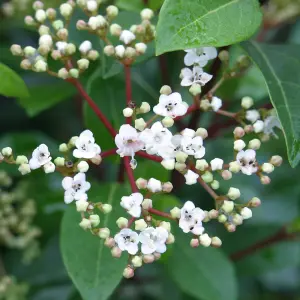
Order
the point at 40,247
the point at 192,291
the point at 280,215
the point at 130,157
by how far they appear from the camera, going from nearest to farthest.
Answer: the point at 130,157 → the point at 192,291 → the point at 40,247 → the point at 280,215

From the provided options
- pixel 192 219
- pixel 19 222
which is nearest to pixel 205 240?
pixel 192 219

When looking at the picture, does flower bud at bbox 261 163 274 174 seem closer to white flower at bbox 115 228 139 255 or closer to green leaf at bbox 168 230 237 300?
white flower at bbox 115 228 139 255

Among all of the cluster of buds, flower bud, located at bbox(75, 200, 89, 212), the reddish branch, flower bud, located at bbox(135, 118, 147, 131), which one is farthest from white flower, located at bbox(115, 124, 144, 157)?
the reddish branch

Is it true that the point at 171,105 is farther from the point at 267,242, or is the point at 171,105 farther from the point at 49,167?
the point at 267,242

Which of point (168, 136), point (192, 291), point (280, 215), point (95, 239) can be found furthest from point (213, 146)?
point (168, 136)

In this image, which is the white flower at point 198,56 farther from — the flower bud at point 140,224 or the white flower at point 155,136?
the flower bud at point 140,224

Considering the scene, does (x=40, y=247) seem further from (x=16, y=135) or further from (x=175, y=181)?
(x=175, y=181)

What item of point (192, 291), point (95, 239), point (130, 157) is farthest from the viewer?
point (192, 291)
